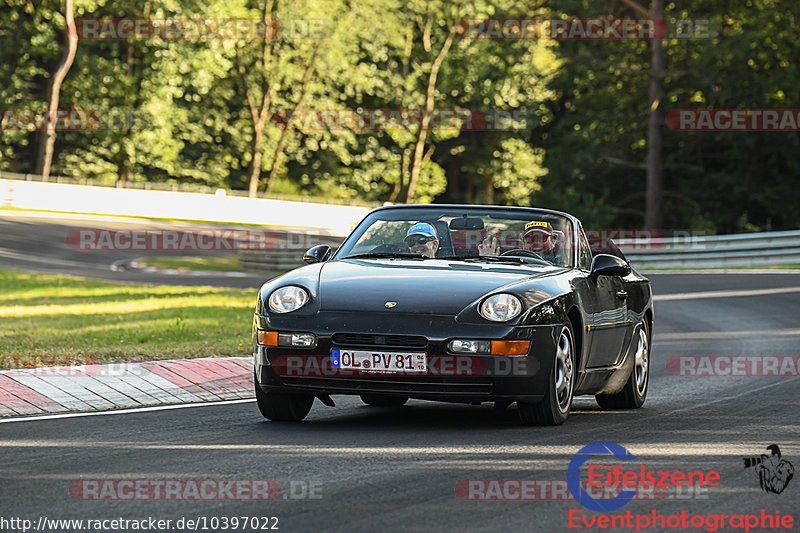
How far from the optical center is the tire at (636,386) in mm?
9984

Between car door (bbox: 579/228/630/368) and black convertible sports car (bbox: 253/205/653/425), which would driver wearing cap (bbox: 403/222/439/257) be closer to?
black convertible sports car (bbox: 253/205/653/425)

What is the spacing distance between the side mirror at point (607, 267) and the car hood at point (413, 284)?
0.63m

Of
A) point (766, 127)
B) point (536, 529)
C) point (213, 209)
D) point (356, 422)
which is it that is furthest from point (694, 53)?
point (536, 529)

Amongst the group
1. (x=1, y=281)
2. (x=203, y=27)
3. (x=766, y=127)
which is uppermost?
(x=203, y=27)

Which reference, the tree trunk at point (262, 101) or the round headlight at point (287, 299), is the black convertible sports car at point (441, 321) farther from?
the tree trunk at point (262, 101)

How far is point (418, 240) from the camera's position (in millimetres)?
9117

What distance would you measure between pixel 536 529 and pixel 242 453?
224cm

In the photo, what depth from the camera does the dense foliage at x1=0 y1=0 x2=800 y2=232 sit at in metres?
44.1

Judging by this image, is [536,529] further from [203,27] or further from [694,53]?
[203,27]

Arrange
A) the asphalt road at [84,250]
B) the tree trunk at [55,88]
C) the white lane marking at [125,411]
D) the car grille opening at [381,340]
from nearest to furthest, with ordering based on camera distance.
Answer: the car grille opening at [381,340]
the white lane marking at [125,411]
the asphalt road at [84,250]
the tree trunk at [55,88]

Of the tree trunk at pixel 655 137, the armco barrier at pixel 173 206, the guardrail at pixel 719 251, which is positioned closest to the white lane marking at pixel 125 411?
the guardrail at pixel 719 251

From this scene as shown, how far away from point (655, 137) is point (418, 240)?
3451 centimetres

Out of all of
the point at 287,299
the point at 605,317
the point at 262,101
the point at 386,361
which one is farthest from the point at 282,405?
the point at 262,101

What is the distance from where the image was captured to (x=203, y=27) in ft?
182
